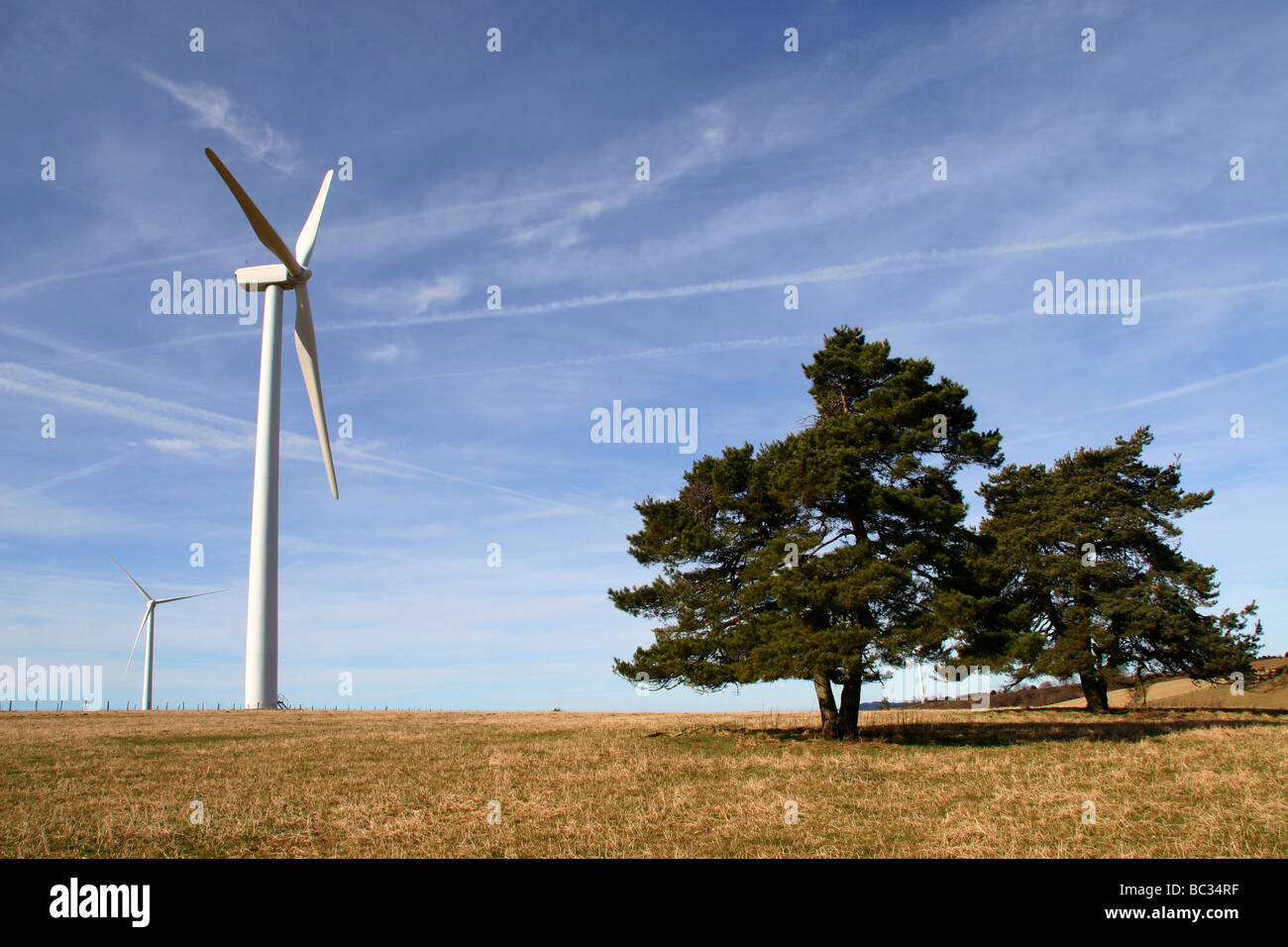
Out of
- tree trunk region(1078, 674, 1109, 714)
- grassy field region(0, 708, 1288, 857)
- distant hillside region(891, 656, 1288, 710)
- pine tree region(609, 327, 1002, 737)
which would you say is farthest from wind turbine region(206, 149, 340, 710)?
tree trunk region(1078, 674, 1109, 714)

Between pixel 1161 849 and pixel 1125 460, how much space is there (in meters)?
35.0

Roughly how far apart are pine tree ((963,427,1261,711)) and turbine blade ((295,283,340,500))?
123 feet

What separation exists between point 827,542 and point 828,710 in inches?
244

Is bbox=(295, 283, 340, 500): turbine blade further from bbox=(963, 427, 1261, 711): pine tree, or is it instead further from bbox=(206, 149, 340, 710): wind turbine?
bbox=(963, 427, 1261, 711): pine tree

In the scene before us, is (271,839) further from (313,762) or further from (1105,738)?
(1105,738)

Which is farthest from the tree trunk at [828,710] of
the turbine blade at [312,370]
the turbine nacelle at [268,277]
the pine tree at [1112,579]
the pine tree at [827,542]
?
the turbine nacelle at [268,277]

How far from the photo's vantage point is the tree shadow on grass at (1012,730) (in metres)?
29.4

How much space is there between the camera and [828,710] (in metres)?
29.8

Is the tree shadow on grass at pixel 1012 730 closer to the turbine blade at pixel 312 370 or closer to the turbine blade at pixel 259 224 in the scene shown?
the turbine blade at pixel 312 370

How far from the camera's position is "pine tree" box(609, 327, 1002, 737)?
26.4 meters

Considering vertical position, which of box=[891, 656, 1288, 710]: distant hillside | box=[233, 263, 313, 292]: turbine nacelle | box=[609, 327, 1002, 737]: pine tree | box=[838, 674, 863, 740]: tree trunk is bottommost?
box=[891, 656, 1288, 710]: distant hillside

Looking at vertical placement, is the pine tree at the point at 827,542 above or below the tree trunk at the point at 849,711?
above

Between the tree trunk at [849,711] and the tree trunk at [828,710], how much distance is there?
7.1 inches
